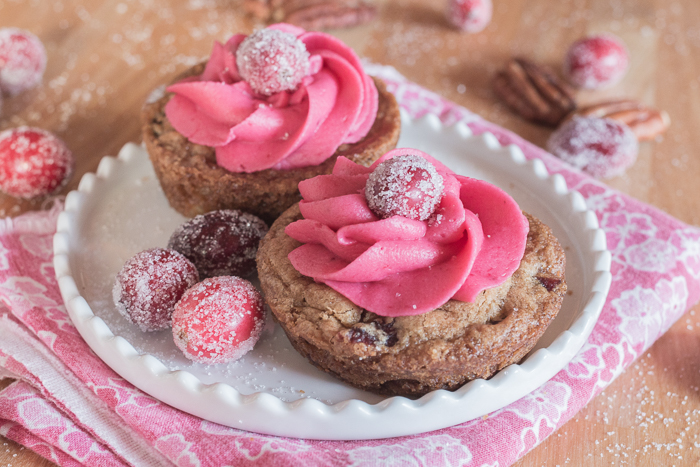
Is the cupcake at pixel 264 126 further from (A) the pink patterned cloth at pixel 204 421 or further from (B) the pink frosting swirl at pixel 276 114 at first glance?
(A) the pink patterned cloth at pixel 204 421

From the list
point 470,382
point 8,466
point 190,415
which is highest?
point 470,382

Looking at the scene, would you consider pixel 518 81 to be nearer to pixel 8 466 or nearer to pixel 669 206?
pixel 669 206

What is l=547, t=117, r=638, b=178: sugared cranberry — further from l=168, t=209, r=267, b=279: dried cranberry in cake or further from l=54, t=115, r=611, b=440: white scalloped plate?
l=168, t=209, r=267, b=279: dried cranberry in cake

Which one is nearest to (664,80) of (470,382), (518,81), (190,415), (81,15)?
(518,81)

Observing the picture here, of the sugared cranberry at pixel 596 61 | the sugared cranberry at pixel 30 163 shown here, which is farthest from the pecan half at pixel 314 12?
the sugared cranberry at pixel 30 163

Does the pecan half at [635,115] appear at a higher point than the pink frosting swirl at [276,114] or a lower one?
lower

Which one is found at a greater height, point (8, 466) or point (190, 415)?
point (190, 415)

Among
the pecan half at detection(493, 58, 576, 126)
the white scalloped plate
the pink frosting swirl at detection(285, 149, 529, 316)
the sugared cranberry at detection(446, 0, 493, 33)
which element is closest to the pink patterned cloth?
the white scalloped plate
